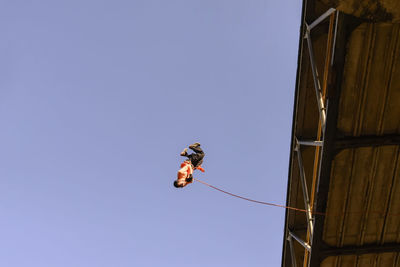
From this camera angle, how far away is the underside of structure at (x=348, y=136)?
7.27 metres

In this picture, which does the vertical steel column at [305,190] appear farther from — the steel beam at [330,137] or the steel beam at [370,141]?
the steel beam at [370,141]

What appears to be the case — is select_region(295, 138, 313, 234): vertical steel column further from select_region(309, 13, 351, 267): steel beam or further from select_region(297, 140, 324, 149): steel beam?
select_region(309, 13, 351, 267): steel beam

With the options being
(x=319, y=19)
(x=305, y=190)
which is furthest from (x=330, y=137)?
(x=319, y=19)

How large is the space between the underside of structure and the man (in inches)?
108

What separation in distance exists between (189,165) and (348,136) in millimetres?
4363

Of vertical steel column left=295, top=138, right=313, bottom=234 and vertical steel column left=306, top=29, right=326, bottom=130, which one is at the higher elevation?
vertical steel column left=306, top=29, right=326, bottom=130

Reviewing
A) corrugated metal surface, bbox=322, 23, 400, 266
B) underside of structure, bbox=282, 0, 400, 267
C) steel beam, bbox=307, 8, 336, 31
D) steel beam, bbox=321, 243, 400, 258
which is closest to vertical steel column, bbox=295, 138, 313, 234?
underside of structure, bbox=282, 0, 400, 267

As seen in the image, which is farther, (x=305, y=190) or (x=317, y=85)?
(x=305, y=190)

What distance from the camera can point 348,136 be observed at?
8102mm

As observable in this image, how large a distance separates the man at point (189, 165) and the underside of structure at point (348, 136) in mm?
2736

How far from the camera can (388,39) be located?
718 centimetres

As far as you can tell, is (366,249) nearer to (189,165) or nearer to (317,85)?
(317,85)

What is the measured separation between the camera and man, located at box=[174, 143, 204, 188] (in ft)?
31.1

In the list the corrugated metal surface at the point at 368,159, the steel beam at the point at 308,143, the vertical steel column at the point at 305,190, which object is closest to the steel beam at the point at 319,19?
the corrugated metal surface at the point at 368,159
